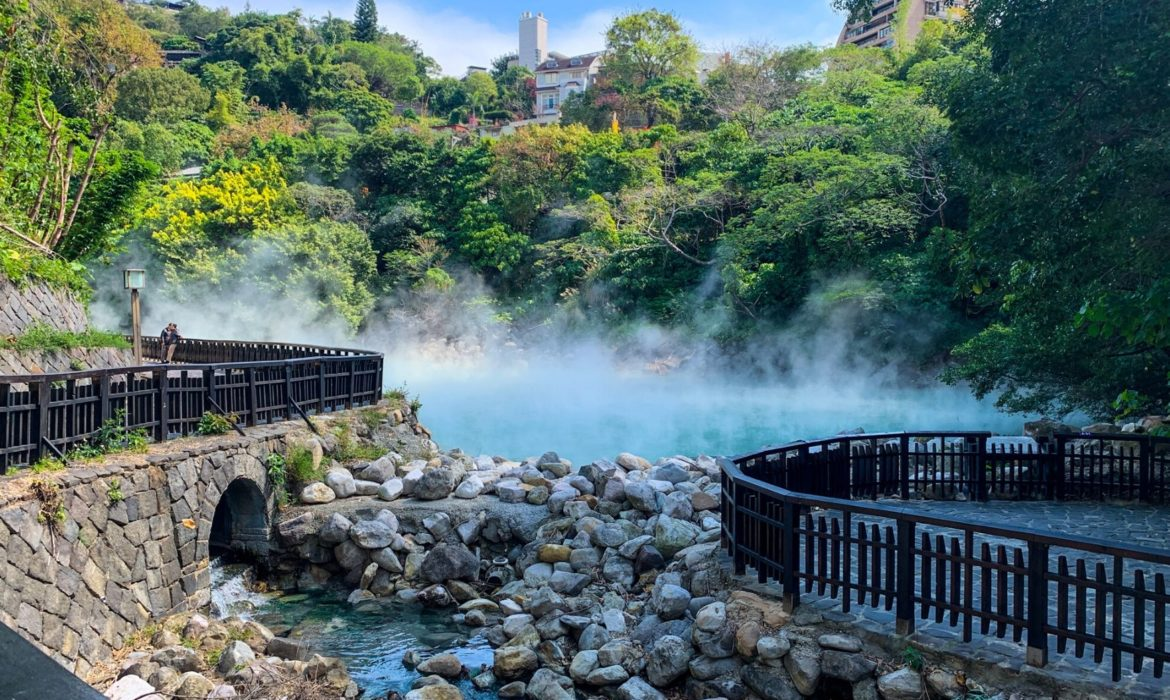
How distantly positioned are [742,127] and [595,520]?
27562 mm

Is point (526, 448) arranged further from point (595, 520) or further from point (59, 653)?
point (59, 653)

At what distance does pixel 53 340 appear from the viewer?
48.4ft

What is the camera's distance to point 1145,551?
4.93m

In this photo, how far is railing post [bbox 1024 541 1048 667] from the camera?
529 cm

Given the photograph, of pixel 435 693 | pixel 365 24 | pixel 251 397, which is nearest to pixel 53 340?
pixel 251 397

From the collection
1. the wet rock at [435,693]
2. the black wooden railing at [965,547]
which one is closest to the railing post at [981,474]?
the black wooden railing at [965,547]

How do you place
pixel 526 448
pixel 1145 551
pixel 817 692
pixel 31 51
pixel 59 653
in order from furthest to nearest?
pixel 526 448, pixel 31 51, pixel 59 653, pixel 817 692, pixel 1145 551

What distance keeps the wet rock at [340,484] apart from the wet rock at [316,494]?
12 cm

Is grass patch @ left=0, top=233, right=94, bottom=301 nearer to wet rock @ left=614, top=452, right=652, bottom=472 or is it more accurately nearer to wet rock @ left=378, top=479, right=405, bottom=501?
wet rock @ left=378, top=479, right=405, bottom=501

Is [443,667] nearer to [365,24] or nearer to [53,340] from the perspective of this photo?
[53,340]

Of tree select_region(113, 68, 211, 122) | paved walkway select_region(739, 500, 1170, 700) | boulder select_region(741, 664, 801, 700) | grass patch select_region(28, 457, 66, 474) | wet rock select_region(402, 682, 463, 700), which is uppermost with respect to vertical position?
tree select_region(113, 68, 211, 122)

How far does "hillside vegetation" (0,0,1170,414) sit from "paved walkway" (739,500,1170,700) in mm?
2114

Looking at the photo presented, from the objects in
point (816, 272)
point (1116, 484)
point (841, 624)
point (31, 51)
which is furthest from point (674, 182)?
point (841, 624)

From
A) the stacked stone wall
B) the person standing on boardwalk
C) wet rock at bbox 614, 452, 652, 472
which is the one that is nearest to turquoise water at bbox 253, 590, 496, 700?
wet rock at bbox 614, 452, 652, 472
